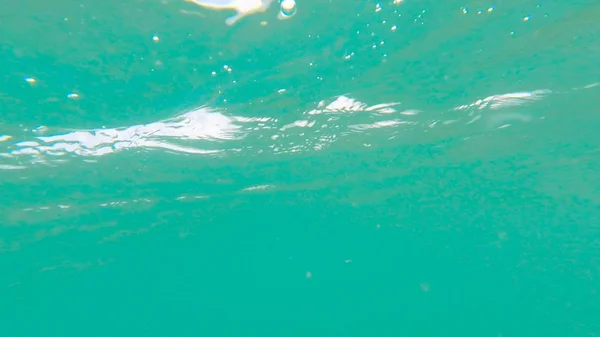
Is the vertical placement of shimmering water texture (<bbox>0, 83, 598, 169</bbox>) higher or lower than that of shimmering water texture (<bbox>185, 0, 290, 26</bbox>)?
lower

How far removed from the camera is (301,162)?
12.2m

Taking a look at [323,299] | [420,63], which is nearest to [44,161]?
[420,63]

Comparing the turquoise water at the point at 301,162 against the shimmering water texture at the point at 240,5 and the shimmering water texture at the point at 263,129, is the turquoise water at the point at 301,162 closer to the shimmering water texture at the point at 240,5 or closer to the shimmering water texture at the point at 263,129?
the shimmering water texture at the point at 263,129

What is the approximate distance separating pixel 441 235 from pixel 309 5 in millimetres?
14857

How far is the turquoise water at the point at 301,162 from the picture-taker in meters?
7.17

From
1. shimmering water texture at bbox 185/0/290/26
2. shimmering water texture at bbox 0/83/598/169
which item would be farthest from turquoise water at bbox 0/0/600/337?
shimmering water texture at bbox 185/0/290/26

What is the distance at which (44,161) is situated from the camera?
1018cm

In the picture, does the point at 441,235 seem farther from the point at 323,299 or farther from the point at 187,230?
the point at 187,230

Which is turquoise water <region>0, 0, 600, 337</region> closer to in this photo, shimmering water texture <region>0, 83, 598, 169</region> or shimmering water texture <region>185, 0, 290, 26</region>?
shimmering water texture <region>0, 83, 598, 169</region>

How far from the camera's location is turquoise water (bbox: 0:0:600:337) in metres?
7.17

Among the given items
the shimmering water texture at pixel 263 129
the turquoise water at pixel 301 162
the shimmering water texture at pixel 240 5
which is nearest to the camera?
the shimmering water texture at pixel 240 5

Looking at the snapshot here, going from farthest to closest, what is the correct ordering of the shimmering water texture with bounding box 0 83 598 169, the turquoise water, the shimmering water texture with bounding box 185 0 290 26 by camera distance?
the shimmering water texture with bounding box 0 83 598 169
the turquoise water
the shimmering water texture with bounding box 185 0 290 26

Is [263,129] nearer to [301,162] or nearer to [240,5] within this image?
[301,162]

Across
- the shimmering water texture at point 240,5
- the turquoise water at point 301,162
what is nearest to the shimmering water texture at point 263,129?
the turquoise water at point 301,162
